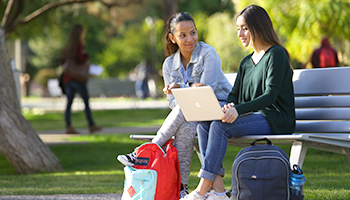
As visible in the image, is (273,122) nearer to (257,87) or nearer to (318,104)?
(257,87)

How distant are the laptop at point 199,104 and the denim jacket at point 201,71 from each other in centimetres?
52

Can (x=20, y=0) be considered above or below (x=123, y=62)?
above

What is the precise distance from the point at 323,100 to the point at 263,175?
4.03 ft

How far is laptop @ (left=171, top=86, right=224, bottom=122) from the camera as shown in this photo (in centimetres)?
300

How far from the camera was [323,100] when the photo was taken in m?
3.83

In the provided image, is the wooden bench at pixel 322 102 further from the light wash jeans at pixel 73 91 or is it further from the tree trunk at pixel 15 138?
the light wash jeans at pixel 73 91

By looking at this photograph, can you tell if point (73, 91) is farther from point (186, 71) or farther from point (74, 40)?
point (186, 71)

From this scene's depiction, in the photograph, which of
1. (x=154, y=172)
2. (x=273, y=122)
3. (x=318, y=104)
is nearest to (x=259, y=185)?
(x=273, y=122)

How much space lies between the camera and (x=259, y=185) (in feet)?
9.50

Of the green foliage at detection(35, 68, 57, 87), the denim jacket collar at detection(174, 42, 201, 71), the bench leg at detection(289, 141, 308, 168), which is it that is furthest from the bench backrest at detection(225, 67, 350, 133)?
the green foliage at detection(35, 68, 57, 87)

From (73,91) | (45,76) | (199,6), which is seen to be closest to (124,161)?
(73,91)

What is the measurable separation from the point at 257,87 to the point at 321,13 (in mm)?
6777

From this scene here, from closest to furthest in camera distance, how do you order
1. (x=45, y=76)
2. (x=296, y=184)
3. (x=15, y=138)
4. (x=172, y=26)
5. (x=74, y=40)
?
(x=296, y=184) < (x=172, y=26) < (x=15, y=138) < (x=74, y=40) < (x=45, y=76)

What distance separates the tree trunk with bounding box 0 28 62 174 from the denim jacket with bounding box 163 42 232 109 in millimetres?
2061
